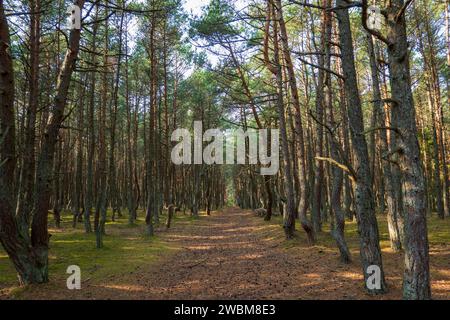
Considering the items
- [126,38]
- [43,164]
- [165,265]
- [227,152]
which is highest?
[126,38]

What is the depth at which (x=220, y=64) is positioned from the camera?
744 inches

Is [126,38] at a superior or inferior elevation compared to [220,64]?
superior

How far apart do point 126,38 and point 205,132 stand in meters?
15.1

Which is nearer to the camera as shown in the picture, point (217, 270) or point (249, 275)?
point (249, 275)

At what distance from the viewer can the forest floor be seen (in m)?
7.24

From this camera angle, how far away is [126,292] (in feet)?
24.9

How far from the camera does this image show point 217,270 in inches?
388

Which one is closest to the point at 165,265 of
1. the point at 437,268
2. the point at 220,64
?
the point at 437,268

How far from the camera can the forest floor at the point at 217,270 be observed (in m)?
7.24

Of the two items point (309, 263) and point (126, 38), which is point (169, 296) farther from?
point (126, 38)
